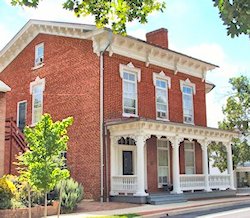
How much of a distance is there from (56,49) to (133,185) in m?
9.38

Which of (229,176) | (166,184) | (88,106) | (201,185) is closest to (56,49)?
(88,106)

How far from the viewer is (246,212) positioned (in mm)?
17328

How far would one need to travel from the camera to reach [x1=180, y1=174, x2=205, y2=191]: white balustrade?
22.6 m

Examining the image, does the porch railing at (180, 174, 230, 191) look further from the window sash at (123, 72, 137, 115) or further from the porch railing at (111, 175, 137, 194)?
the window sash at (123, 72, 137, 115)

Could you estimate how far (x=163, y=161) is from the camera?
24.0 metres

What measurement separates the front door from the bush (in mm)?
7649

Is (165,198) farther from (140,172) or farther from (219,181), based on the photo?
(219,181)

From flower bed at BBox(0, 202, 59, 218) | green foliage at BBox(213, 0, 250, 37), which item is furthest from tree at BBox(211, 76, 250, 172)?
green foliage at BBox(213, 0, 250, 37)

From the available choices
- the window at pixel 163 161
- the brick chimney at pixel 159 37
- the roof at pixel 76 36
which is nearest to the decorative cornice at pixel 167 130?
the window at pixel 163 161

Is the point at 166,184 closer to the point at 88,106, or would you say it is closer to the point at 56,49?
the point at 88,106

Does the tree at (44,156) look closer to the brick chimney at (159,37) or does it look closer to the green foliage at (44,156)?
the green foliage at (44,156)

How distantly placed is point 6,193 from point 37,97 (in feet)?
34.7

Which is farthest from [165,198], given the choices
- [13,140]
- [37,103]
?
[37,103]

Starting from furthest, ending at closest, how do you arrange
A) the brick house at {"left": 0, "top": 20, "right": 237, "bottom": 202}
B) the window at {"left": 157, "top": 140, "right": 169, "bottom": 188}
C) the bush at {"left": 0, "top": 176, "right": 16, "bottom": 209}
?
the window at {"left": 157, "top": 140, "right": 169, "bottom": 188}, the brick house at {"left": 0, "top": 20, "right": 237, "bottom": 202}, the bush at {"left": 0, "top": 176, "right": 16, "bottom": 209}
